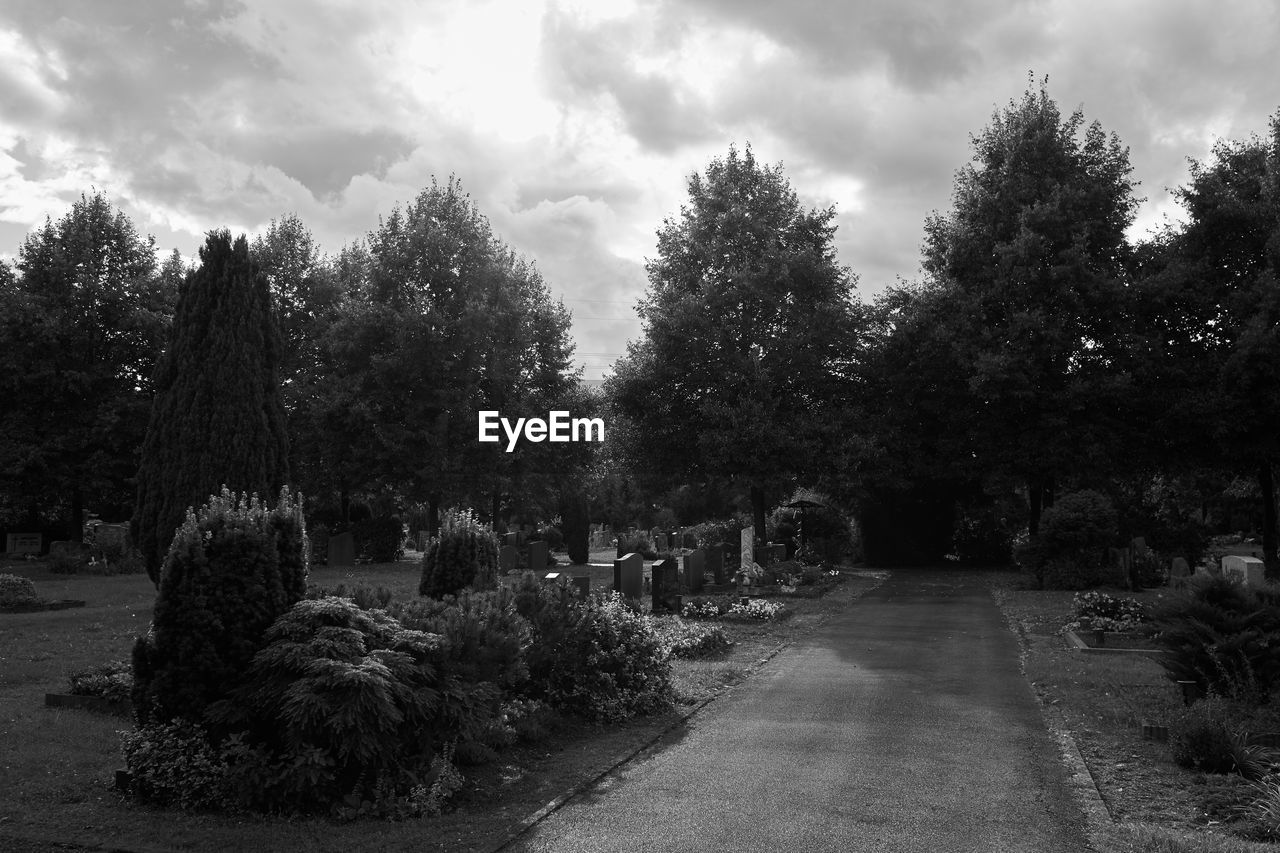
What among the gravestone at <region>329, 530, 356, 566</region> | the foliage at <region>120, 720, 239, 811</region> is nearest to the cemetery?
→ the foliage at <region>120, 720, 239, 811</region>

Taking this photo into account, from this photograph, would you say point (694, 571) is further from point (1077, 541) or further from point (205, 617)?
point (205, 617)

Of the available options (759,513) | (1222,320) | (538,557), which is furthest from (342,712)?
(1222,320)

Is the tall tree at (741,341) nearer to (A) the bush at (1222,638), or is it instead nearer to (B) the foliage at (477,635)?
(A) the bush at (1222,638)

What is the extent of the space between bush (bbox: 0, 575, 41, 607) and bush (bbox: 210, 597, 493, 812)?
557 inches

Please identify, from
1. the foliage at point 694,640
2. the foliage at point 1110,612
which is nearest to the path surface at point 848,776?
the foliage at point 694,640

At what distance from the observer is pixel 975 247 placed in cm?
3200

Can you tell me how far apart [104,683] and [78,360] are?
28223mm

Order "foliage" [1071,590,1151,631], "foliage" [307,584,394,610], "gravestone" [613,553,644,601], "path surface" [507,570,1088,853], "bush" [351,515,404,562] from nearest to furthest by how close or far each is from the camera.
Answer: "path surface" [507,570,1088,853] < "foliage" [307,584,394,610] < "foliage" [1071,590,1151,631] < "gravestone" [613,553,644,601] < "bush" [351,515,404,562]

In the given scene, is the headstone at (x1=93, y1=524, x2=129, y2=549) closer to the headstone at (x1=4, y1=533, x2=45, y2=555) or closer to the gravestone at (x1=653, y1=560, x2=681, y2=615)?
the headstone at (x1=4, y1=533, x2=45, y2=555)

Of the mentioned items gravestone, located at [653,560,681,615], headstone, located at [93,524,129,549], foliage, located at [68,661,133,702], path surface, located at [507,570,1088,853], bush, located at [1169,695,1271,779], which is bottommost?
path surface, located at [507,570,1088,853]

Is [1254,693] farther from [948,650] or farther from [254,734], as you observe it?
[254,734]

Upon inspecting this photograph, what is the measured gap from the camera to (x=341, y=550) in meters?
32.3

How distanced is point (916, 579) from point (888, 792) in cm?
2338

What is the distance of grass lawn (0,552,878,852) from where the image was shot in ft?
19.3
